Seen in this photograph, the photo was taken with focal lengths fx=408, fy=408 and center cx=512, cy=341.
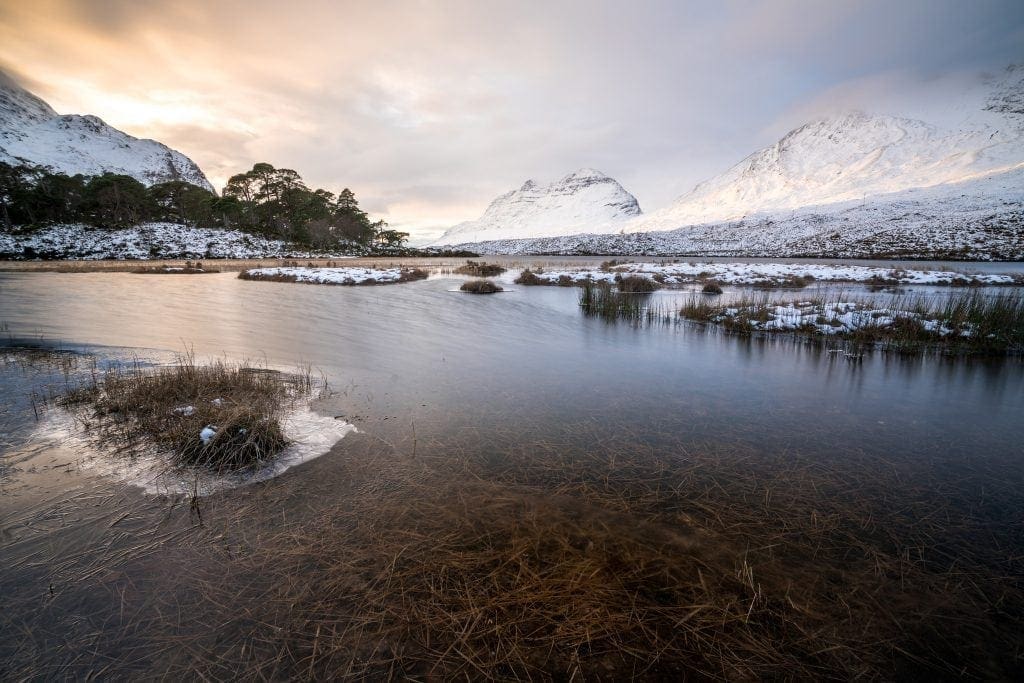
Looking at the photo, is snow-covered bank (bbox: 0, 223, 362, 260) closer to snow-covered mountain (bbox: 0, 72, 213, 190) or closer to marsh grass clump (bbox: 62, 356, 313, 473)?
marsh grass clump (bbox: 62, 356, 313, 473)

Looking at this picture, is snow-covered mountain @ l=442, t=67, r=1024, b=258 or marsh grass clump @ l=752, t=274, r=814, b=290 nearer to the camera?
marsh grass clump @ l=752, t=274, r=814, b=290

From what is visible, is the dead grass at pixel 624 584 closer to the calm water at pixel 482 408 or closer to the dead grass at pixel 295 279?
the calm water at pixel 482 408

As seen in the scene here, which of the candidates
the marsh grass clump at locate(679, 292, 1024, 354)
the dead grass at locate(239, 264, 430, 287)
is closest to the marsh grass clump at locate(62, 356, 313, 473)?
the marsh grass clump at locate(679, 292, 1024, 354)

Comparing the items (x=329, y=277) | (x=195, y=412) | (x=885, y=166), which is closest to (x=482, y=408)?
(x=195, y=412)

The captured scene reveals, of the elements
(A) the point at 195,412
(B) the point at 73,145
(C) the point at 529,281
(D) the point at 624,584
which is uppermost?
(B) the point at 73,145

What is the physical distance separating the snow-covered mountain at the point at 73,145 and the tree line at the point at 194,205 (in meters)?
86.8

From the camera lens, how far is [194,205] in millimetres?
73875

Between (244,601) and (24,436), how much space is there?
16.4 ft

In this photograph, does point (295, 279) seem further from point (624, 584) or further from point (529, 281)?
point (624, 584)

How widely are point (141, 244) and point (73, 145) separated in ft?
509

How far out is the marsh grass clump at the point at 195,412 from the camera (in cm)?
483

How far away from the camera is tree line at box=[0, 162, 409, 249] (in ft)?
210

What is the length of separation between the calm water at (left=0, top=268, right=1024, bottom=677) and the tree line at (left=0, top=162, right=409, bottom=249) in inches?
2607

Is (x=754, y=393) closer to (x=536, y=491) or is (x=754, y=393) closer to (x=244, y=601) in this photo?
(x=536, y=491)
